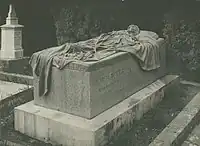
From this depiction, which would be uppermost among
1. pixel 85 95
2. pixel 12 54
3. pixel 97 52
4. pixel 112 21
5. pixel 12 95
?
pixel 112 21

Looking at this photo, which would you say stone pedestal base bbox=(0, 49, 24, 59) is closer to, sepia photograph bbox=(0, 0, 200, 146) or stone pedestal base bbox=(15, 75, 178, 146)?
sepia photograph bbox=(0, 0, 200, 146)

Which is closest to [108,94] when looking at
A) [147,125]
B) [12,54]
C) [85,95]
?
[85,95]

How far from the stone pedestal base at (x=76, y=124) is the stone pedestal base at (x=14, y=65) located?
12.8 feet

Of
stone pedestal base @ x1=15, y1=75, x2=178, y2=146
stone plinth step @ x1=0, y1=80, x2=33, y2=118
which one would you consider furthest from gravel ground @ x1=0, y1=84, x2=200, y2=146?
stone plinth step @ x1=0, y1=80, x2=33, y2=118

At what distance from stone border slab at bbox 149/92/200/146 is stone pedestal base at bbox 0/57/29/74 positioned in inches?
213

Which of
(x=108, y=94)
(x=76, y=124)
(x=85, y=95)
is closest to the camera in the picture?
(x=76, y=124)

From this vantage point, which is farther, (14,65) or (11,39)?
(11,39)

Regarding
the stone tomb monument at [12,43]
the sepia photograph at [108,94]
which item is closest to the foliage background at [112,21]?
the sepia photograph at [108,94]

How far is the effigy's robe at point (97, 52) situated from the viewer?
5.26 meters

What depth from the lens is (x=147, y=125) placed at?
225 inches

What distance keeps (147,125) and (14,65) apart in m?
5.11

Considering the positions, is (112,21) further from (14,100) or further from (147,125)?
(147,125)

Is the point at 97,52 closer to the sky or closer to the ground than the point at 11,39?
closer to the sky

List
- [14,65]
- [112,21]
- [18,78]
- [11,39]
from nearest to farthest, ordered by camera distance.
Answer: [18,78], [14,65], [11,39], [112,21]
